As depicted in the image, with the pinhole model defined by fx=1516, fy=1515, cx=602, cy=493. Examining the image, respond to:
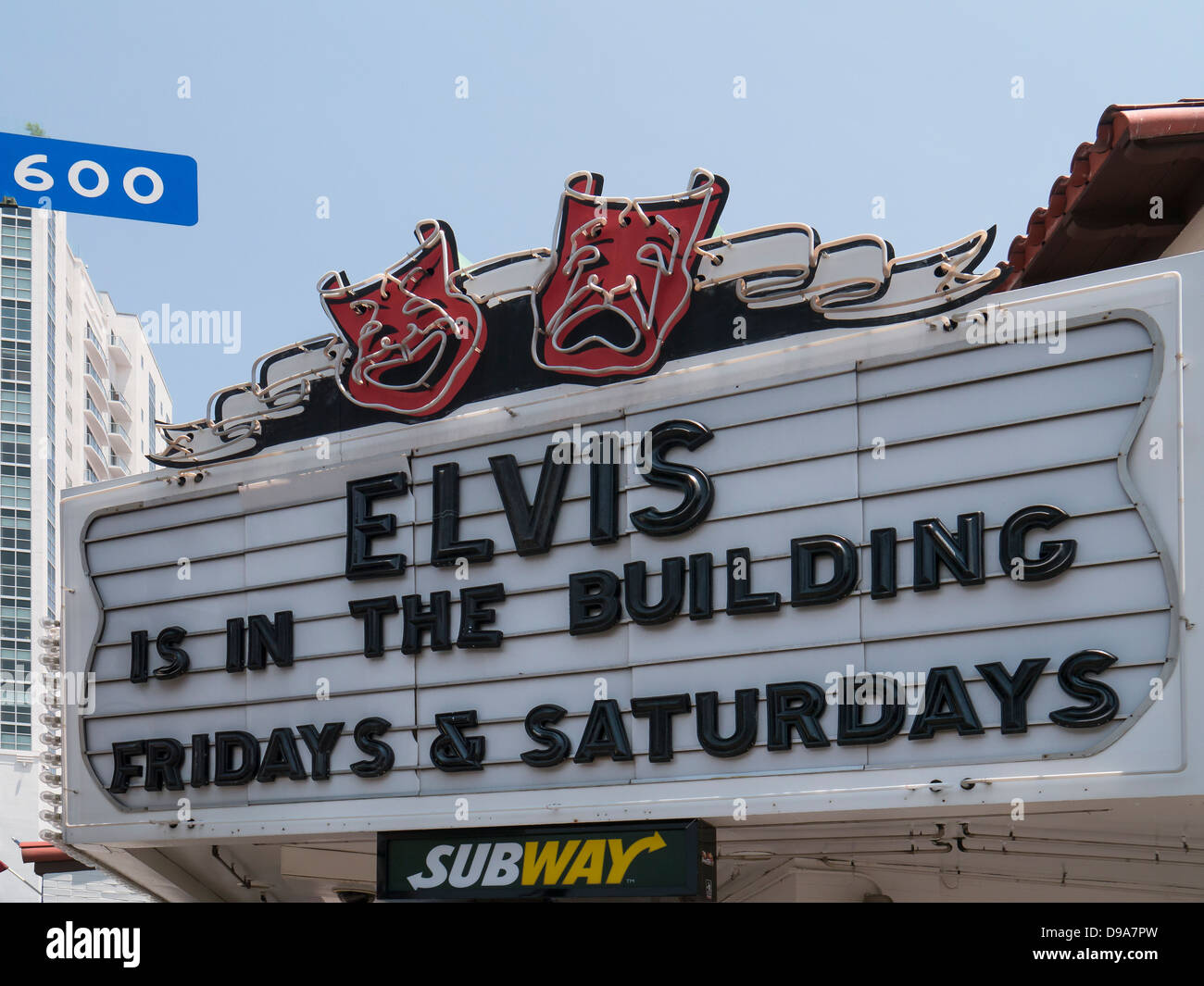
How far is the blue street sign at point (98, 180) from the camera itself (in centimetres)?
648

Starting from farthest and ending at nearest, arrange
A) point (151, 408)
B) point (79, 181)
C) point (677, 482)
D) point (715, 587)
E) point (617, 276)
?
point (151, 408)
point (617, 276)
point (677, 482)
point (715, 587)
point (79, 181)

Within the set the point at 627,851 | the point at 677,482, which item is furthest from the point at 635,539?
the point at 627,851

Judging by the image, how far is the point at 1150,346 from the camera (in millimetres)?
10102

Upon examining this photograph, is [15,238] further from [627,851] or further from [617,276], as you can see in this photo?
[627,851]

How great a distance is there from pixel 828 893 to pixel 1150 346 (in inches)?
249

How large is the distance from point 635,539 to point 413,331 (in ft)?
9.88

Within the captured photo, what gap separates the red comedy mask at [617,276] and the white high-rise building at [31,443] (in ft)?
188

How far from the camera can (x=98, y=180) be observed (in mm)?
6617

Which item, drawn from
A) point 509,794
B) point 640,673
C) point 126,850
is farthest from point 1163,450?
point 126,850

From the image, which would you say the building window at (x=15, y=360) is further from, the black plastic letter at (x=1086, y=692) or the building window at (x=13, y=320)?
the black plastic letter at (x=1086, y=692)

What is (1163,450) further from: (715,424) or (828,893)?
(828,893)

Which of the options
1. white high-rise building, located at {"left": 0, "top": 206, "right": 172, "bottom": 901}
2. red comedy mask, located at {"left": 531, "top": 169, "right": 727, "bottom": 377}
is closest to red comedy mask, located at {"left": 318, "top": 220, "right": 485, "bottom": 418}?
red comedy mask, located at {"left": 531, "top": 169, "right": 727, "bottom": 377}

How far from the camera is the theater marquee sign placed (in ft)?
33.8

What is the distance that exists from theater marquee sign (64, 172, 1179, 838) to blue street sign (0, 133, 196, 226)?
5.88m
